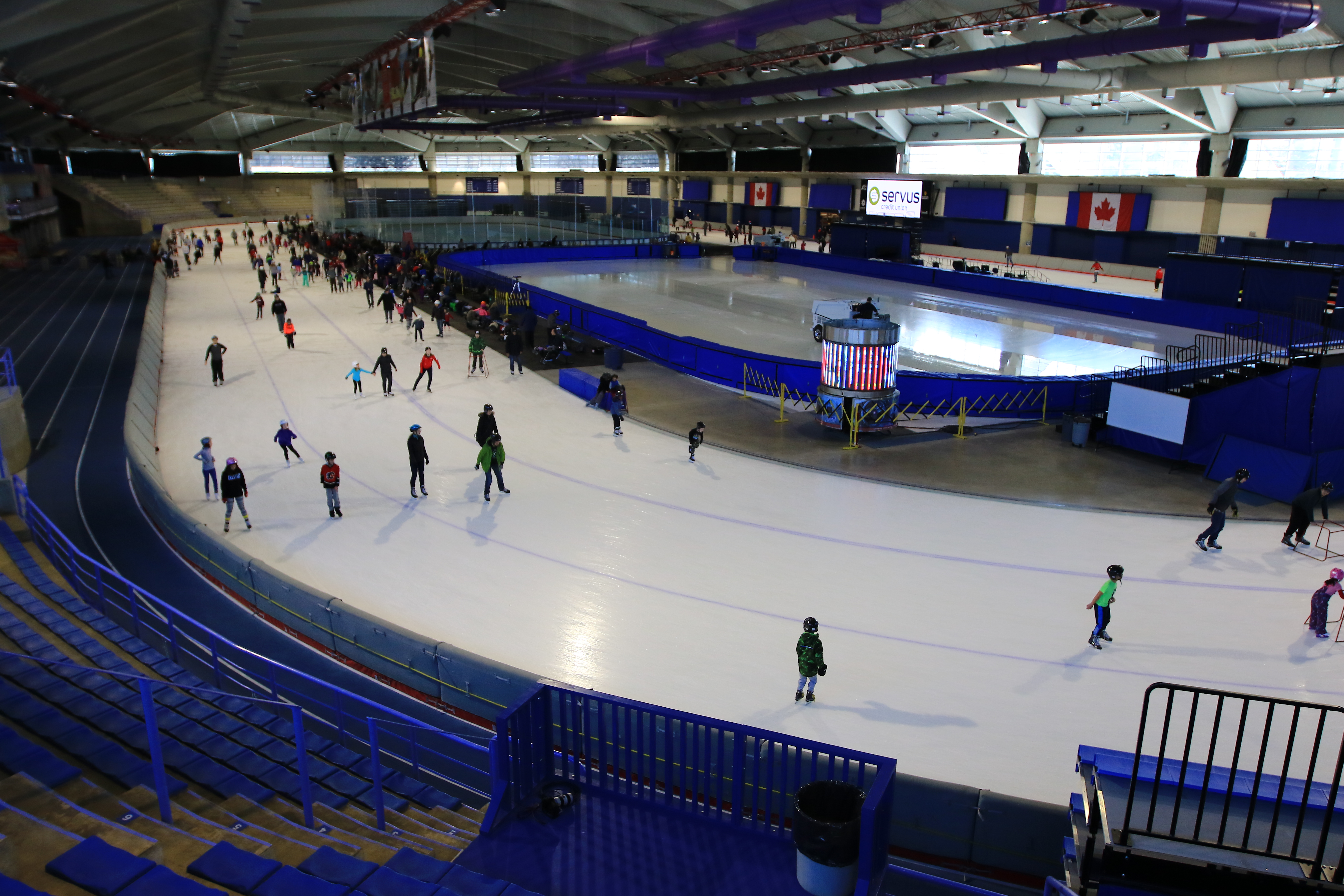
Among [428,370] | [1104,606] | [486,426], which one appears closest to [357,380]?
[428,370]

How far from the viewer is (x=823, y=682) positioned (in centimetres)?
942

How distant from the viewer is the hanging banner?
2644 cm

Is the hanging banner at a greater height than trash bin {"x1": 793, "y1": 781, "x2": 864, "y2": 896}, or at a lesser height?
greater

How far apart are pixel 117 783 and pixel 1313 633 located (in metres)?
12.2

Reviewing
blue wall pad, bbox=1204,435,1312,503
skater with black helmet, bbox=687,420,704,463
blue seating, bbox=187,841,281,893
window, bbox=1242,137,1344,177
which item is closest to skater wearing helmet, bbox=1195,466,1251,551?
blue wall pad, bbox=1204,435,1312,503

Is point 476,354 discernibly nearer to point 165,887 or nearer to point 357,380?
point 357,380

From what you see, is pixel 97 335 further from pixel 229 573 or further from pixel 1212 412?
pixel 1212 412

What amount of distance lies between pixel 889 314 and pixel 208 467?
76.2ft

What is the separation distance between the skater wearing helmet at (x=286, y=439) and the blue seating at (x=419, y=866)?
12078mm


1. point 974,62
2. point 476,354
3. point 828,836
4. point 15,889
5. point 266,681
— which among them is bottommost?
point 266,681

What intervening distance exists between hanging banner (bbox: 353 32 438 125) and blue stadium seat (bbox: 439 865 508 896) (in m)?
24.5

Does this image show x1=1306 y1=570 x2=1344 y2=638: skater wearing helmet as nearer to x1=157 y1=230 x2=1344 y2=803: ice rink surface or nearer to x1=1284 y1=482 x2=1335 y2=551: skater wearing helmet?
x1=157 y1=230 x2=1344 y2=803: ice rink surface

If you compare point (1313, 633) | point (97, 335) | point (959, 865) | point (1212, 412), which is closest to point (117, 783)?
point (959, 865)

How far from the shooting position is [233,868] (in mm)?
4359
